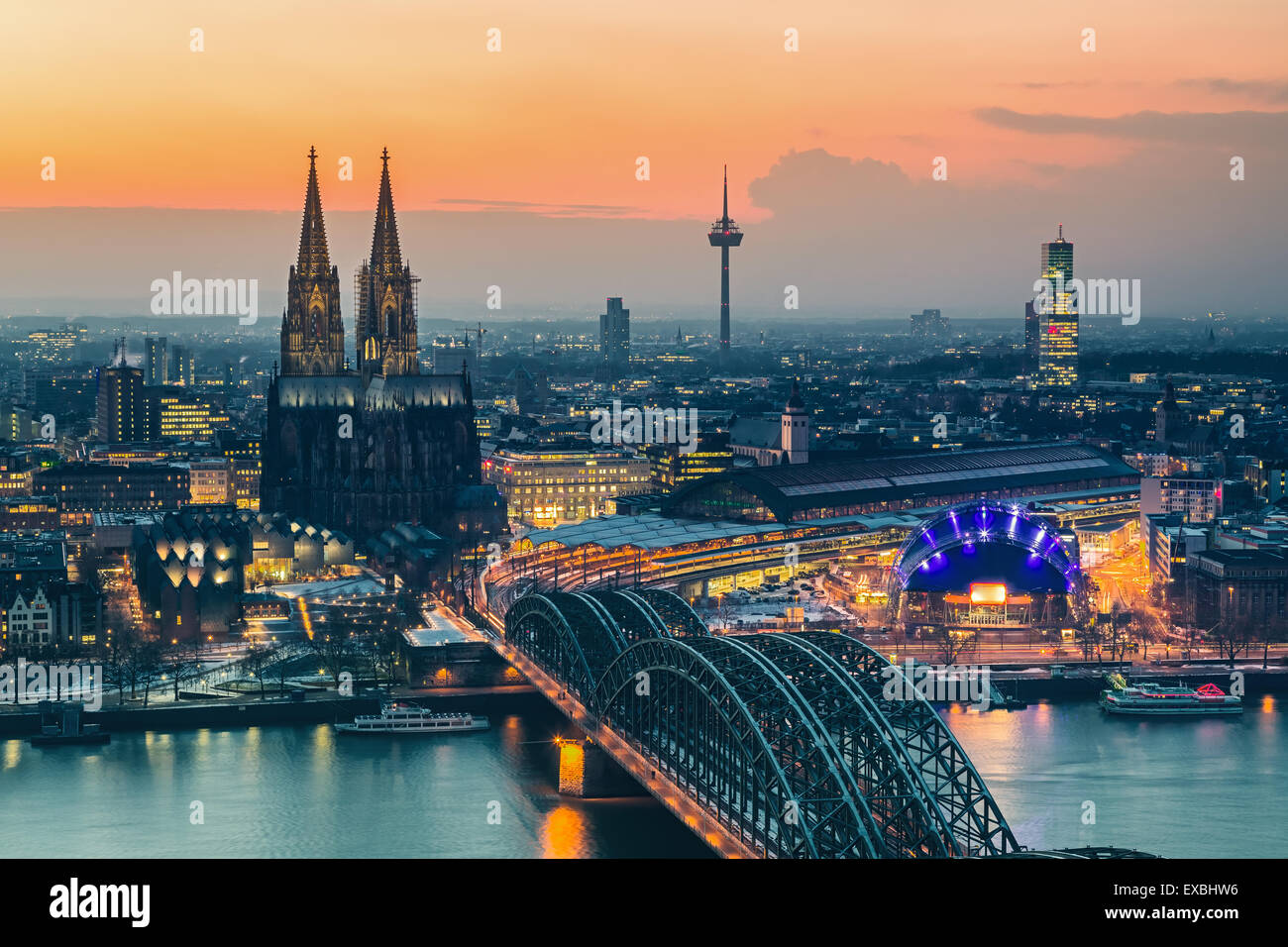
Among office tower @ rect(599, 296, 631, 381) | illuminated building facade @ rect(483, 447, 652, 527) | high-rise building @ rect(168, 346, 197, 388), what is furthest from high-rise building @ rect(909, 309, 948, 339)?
illuminated building facade @ rect(483, 447, 652, 527)

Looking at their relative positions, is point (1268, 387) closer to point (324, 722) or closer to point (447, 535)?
point (447, 535)

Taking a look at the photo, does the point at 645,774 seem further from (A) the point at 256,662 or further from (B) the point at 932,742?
(A) the point at 256,662

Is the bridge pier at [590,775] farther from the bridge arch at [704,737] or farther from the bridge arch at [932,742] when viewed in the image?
the bridge arch at [932,742]

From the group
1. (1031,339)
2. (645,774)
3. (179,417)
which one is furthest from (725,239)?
(645,774)

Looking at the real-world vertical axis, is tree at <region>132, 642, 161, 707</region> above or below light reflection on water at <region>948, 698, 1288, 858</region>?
above

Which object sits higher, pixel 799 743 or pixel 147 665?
pixel 799 743

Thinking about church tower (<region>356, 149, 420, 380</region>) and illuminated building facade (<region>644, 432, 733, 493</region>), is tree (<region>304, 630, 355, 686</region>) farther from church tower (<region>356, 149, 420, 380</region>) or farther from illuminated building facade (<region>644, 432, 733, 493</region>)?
illuminated building facade (<region>644, 432, 733, 493</region>)
